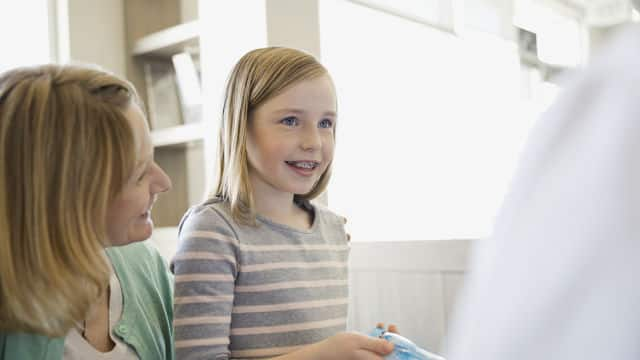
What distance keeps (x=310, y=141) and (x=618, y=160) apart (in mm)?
761

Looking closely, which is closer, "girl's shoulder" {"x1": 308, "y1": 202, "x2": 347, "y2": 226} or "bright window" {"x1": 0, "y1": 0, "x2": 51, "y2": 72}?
"girl's shoulder" {"x1": 308, "y1": 202, "x2": 347, "y2": 226}

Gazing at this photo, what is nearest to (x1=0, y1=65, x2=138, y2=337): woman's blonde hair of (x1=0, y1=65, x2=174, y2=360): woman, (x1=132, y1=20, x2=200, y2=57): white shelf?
(x1=0, y1=65, x2=174, y2=360): woman

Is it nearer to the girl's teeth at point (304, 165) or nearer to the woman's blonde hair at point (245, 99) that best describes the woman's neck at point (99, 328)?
the woman's blonde hair at point (245, 99)

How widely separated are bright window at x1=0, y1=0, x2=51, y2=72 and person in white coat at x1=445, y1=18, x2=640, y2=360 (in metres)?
2.23

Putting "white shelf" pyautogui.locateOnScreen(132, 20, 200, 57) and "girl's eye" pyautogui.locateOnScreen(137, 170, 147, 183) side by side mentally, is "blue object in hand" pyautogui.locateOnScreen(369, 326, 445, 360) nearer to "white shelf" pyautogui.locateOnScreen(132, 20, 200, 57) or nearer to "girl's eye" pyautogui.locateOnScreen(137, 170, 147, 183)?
"girl's eye" pyautogui.locateOnScreen(137, 170, 147, 183)

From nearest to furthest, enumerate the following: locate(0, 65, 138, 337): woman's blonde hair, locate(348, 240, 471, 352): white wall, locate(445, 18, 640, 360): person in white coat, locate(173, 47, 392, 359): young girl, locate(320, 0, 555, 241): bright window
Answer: locate(445, 18, 640, 360): person in white coat < locate(0, 65, 138, 337): woman's blonde hair < locate(173, 47, 392, 359): young girl < locate(348, 240, 471, 352): white wall < locate(320, 0, 555, 241): bright window

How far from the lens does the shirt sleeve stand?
0.95 m

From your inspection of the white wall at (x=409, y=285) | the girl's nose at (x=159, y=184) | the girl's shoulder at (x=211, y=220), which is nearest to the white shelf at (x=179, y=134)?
the white wall at (x=409, y=285)

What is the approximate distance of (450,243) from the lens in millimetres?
1381

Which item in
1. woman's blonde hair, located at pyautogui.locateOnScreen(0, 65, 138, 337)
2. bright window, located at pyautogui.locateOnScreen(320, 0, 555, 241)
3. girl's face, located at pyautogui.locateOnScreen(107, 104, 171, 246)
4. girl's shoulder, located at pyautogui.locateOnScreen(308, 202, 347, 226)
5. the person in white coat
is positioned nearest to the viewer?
the person in white coat

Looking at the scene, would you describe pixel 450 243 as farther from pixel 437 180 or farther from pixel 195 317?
pixel 195 317

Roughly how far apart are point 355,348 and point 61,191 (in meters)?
0.43

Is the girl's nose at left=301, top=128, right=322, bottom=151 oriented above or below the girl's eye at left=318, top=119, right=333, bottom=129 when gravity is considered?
below

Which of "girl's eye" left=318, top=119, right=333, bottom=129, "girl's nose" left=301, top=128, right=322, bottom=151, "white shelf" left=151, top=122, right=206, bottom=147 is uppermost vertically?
"white shelf" left=151, top=122, right=206, bottom=147
